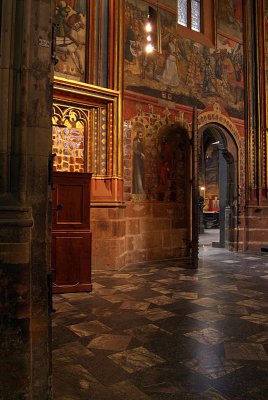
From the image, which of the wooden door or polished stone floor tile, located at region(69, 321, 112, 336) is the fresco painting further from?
polished stone floor tile, located at region(69, 321, 112, 336)

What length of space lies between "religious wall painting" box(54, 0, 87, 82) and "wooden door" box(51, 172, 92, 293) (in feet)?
9.69

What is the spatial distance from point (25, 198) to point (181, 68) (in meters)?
8.39

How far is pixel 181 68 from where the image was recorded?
947cm

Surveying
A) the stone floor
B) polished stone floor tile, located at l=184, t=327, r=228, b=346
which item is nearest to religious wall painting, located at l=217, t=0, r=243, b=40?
the stone floor

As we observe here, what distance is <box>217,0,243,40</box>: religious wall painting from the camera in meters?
10.7

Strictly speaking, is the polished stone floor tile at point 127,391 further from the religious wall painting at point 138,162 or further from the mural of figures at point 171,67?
the mural of figures at point 171,67

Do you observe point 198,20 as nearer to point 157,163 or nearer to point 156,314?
point 157,163

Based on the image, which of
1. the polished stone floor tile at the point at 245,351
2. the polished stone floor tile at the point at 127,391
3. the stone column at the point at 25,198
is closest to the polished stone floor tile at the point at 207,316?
the polished stone floor tile at the point at 245,351

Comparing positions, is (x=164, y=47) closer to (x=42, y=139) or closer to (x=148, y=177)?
→ (x=148, y=177)

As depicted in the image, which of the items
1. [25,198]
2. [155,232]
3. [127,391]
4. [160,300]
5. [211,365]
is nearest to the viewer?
[25,198]

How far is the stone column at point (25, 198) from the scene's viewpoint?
205 centimetres

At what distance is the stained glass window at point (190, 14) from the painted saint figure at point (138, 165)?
4.06 m

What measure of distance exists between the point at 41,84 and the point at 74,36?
6108 mm

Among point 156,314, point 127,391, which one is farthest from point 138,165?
point 127,391
